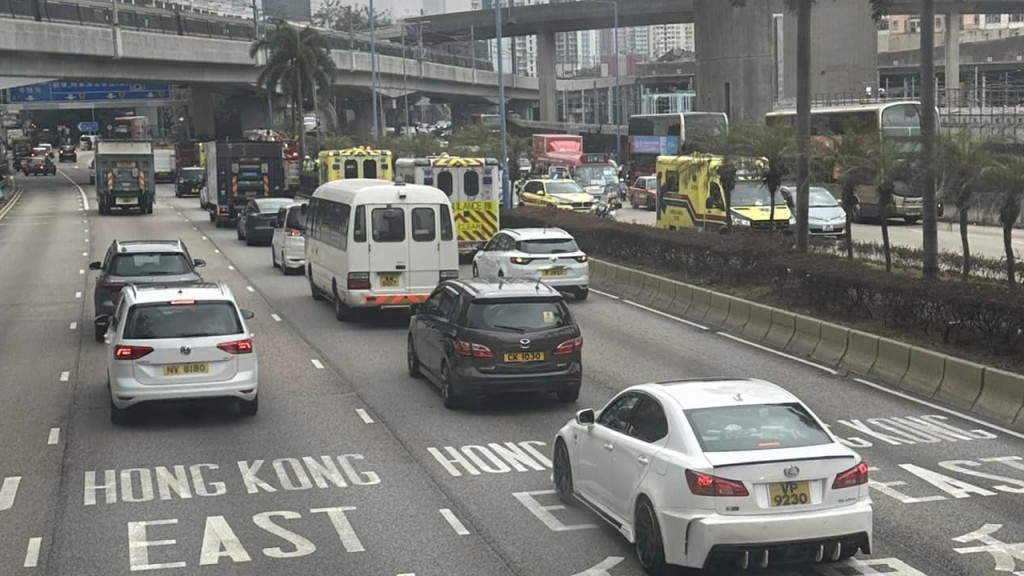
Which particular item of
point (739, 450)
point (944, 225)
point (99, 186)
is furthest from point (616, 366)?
point (99, 186)

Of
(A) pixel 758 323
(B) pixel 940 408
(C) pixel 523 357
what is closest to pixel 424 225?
(A) pixel 758 323

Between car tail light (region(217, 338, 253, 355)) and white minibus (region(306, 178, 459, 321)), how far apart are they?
8419mm

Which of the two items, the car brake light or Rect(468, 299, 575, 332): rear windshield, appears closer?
Rect(468, 299, 575, 332): rear windshield

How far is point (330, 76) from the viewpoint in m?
92.4

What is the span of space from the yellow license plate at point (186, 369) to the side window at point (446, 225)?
378 inches

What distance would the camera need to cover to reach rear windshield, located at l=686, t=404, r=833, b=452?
10.2 m

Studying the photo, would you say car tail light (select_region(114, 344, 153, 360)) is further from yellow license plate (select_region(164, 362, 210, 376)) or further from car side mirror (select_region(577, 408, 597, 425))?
car side mirror (select_region(577, 408, 597, 425))

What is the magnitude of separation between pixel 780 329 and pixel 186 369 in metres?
10.8

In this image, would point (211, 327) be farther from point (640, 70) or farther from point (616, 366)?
point (640, 70)

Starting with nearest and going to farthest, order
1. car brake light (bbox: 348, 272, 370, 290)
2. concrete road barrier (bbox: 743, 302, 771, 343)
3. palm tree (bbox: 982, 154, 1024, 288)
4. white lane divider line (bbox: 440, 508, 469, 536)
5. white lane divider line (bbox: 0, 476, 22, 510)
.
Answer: white lane divider line (bbox: 440, 508, 469, 536) → white lane divider line (bbox: 0, 476, 22, 510) → palm tree (bbox: 982, 154, 1024, 288) → concrete road barrier (bbox: 743, 302, 771, 343) → car brake light (bbox: 348, 272, 370, 290)

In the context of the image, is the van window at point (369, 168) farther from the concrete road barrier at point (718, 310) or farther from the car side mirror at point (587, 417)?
the car side mirror at point (587, 417)

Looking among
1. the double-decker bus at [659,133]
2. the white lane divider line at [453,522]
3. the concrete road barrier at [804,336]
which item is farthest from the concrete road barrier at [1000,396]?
the double-decker bus at [659,133]

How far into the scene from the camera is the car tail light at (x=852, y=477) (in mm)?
10062

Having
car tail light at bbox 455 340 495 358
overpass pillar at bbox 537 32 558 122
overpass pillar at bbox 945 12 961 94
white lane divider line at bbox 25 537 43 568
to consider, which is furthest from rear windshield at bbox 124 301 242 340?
overpass pillar at bbox 537 32 558 122
